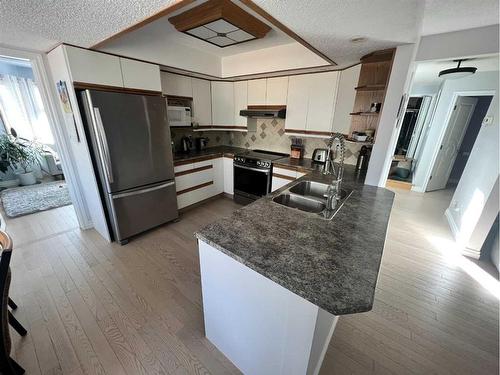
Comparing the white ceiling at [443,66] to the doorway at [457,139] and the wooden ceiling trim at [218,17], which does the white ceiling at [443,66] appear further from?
the wooden ceiling trim at [218,17]

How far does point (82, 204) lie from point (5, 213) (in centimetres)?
165

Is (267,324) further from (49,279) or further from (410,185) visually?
(410,185)

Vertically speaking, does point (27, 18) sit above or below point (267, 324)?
above

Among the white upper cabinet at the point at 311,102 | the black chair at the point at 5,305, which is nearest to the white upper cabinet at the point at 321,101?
the white upper cabinet at the point at 311,102

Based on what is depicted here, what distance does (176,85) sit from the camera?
10.2 ft

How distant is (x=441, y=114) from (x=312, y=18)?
4828 mm

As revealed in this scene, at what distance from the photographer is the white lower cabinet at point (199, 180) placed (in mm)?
3164

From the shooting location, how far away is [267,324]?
1038mm

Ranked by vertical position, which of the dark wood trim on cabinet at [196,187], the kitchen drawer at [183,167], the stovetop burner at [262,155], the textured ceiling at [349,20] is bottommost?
the dark wood trim on cabinet at [196,187]

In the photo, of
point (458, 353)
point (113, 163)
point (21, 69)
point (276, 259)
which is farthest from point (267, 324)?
point (21, 69)

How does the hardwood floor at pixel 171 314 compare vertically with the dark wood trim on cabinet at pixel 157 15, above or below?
below

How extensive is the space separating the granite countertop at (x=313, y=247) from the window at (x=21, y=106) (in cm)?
499

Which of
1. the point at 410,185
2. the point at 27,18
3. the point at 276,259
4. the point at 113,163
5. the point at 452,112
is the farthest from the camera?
the point at 410,185

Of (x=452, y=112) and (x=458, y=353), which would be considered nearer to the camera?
(x=458, y=353)
